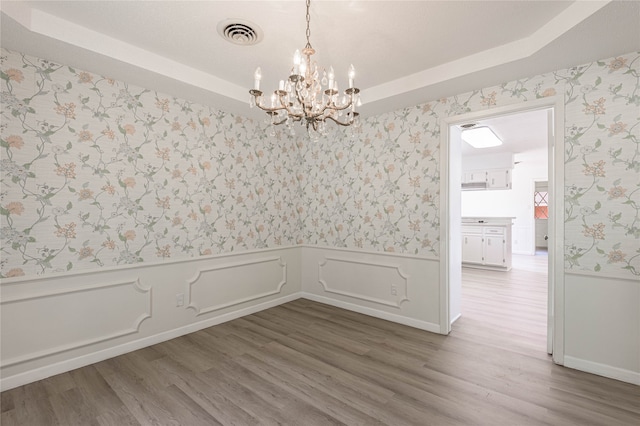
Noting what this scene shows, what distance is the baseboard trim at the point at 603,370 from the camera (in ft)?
7.05

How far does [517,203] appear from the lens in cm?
834

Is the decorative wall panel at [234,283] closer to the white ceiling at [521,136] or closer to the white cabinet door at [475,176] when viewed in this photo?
the white ceiling at [521,136]

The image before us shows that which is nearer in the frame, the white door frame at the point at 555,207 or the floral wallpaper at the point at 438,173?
the floral wallpaper at the point at 438,173

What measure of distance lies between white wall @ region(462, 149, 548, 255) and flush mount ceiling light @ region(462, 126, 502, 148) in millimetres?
3123

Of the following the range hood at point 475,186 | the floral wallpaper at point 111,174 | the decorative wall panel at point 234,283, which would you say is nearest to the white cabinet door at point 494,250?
the range hood at point 475,186

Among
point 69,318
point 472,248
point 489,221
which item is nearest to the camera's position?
point 69,318

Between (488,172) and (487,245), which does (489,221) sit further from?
(488,172)

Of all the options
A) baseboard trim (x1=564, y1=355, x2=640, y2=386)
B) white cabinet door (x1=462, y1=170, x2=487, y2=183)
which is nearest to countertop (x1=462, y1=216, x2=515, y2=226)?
white cabinet door (x1=462, y1=170, x2=487, y2=183)

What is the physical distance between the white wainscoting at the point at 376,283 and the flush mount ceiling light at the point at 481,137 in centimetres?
268

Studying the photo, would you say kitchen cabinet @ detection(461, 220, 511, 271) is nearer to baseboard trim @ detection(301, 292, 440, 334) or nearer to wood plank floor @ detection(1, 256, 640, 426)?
wood plank floor @ detection(1, 256, 640, 426)

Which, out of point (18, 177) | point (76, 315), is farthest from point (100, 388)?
point (18, 177)

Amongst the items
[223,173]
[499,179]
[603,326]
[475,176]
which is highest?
[475,176]

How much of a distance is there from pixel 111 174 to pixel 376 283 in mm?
2979

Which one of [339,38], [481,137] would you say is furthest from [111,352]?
[481,137]
